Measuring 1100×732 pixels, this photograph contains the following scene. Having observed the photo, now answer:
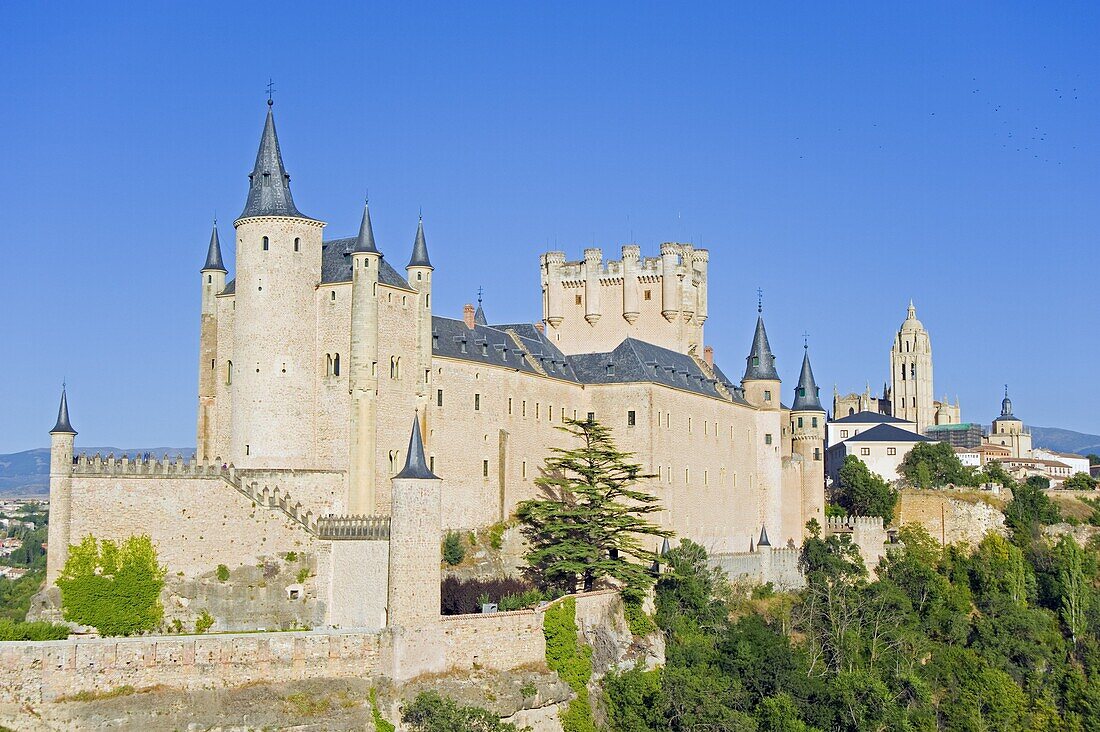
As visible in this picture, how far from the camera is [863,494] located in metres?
84.2

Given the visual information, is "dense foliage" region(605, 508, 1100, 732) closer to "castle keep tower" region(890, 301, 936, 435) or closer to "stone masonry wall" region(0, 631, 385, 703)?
"stone masonry wall" region(0, 631, 385, 703)

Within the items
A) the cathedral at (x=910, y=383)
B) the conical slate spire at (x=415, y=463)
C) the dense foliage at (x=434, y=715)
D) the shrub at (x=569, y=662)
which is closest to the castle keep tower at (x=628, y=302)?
the shrub at (x=569, y=662)

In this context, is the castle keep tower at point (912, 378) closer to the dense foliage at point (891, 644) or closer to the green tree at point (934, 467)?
the green tree at point (934, 467)

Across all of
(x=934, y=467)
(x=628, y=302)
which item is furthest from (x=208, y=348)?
(x=934, y=467)

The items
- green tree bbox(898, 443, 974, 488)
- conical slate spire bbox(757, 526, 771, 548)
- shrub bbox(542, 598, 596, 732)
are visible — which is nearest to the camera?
shrub bbox(542, 598, 596, 732)

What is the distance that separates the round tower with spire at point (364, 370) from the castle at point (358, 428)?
0.06m

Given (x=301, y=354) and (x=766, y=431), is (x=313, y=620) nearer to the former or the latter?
(x=301, y=354)

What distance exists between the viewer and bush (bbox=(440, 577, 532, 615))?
52.8m

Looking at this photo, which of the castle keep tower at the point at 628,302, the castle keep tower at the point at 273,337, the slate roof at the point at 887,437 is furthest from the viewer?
the slate roof at the point at 887,437

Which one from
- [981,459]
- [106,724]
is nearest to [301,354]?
[106,724]

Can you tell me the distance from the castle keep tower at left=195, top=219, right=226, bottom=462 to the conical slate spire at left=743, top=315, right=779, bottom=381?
34027mm

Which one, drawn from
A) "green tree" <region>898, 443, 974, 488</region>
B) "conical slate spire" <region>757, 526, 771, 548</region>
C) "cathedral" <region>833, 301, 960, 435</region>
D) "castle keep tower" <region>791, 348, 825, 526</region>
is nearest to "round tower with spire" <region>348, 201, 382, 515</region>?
"conical slate spire" <region>757, 526, 771, 548</region>

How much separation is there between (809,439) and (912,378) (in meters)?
70.9

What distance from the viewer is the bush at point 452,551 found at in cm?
→ 5812
